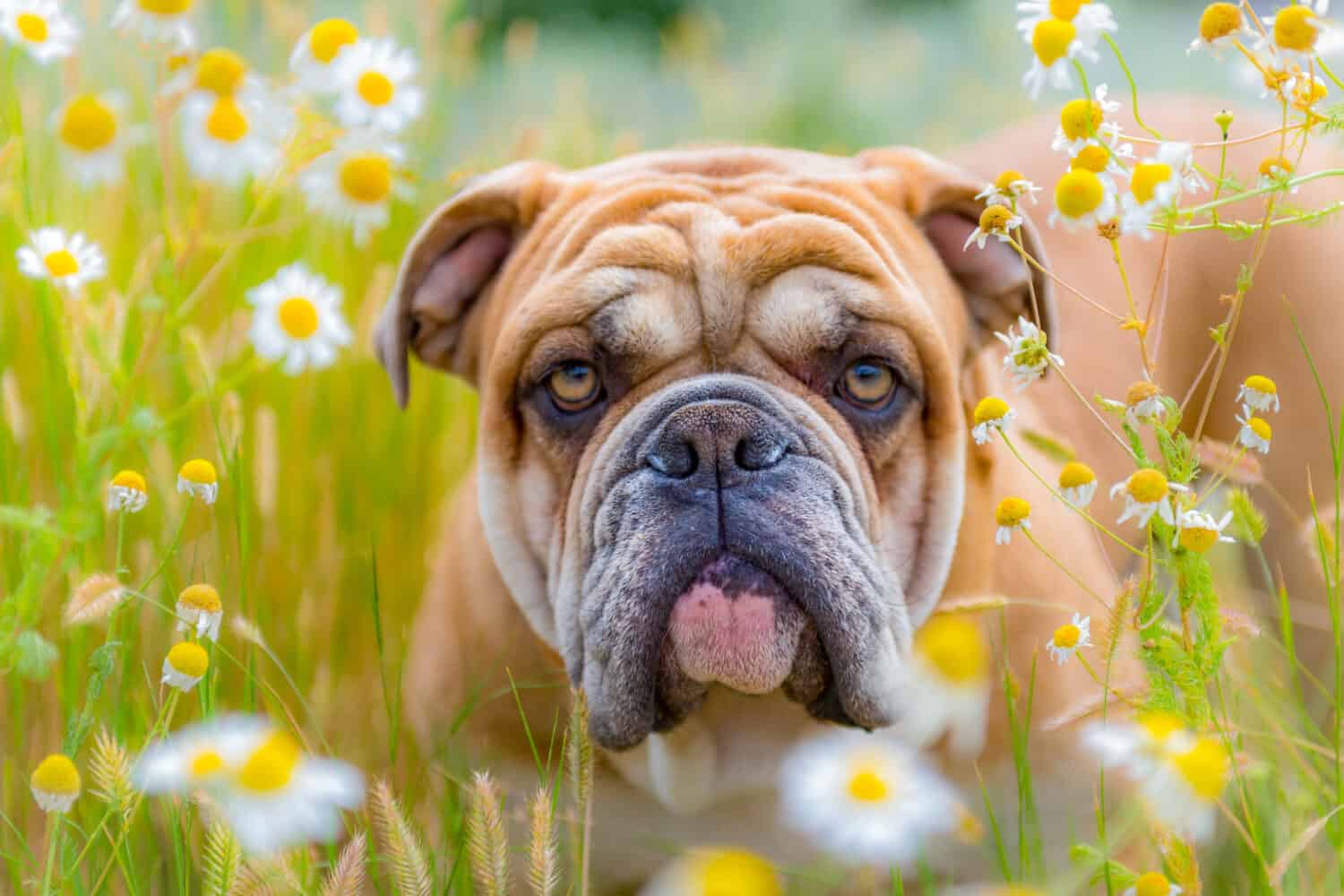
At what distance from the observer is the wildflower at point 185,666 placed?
1597 mm

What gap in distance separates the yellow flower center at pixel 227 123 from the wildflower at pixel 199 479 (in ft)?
2.62

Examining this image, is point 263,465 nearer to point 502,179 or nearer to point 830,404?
point 502,179

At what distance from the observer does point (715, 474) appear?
2.01 m

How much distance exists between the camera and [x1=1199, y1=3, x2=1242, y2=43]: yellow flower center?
1612 mm

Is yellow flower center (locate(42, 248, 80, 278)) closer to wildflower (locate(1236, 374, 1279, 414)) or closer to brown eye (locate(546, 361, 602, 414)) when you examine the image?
brown eye (locate(546, 361, 602, 414))

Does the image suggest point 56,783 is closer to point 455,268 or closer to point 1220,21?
point 455,268

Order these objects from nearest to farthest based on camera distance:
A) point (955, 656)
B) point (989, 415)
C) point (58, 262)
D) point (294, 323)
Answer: point (955, 656)
point (989, 415)
point (58, 262)
point (294, 323)

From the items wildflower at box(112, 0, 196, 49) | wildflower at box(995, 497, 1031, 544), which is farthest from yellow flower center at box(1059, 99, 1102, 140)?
wildflower at box(112, 0, 196, 49)

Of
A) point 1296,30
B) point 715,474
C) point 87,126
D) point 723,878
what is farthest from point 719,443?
point 87,126

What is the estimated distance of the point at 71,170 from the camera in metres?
2.50

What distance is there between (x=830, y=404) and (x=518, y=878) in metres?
1.00

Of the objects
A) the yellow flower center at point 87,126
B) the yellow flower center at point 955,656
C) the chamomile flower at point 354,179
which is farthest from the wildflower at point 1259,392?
the yellow flower center at point 87,126

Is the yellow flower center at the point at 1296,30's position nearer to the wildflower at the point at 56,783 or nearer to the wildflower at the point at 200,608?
the wildflower at the point at 200,608

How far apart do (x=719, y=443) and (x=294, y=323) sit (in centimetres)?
81
